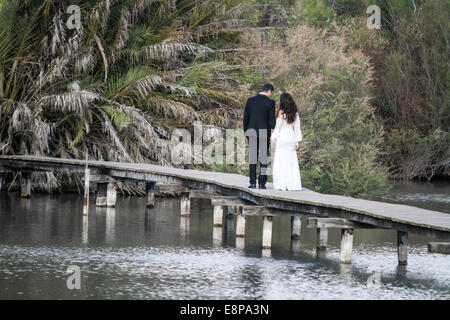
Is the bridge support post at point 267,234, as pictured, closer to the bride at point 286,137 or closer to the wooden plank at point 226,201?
the bride at point 286,137

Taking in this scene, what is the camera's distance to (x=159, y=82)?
2720 cm

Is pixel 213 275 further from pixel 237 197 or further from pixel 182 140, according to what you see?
pixel 182 140

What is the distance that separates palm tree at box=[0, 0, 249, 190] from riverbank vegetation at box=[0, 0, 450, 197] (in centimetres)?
4

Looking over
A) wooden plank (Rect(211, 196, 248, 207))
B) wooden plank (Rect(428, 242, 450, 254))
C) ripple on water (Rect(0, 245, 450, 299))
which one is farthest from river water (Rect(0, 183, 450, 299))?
wooden plank (Rect(211, 196, 248, 207))

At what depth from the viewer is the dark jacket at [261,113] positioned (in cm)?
1805

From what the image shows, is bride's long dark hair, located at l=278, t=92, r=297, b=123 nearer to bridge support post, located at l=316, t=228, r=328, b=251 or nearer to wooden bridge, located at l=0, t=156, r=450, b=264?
wooden bridge, located at l=0, t=156, r=450, b=264

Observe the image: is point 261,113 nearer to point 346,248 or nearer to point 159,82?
point 346,248

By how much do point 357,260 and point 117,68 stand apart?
13.8 meters

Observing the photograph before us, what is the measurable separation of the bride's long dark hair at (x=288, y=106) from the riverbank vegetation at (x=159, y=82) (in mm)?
7816

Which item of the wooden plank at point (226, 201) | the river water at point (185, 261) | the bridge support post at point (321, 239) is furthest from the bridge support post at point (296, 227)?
the bridge support post at point (321, 239)

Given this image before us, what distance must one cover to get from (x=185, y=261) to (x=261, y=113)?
3.55 meters

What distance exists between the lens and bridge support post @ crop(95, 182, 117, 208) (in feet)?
79.7
